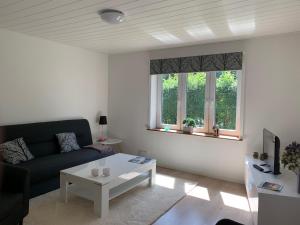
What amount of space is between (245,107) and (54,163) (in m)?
2.91

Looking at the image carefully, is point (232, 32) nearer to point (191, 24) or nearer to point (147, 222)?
point (191, 24)

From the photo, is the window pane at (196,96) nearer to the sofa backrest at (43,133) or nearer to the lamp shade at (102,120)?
the lamp shade at (102,120)

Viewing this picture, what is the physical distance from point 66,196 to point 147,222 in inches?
43.0

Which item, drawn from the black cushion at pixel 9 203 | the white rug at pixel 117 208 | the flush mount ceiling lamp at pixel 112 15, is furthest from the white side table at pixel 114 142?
the flush mount ceiling lamp at pixel 112 15

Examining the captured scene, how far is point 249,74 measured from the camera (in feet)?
11.4

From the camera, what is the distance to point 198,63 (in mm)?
3859

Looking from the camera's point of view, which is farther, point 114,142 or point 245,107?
point 114,142

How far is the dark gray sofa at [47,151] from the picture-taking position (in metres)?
2.93

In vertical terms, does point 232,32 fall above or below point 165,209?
above

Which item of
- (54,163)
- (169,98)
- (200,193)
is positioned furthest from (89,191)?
(169,98)

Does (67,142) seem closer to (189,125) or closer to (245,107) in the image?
(189,125)

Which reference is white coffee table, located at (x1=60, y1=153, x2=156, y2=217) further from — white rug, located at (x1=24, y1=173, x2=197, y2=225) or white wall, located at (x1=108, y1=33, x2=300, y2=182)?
white wall, located at (x1=108, y1=33, x2=300, y2=182)

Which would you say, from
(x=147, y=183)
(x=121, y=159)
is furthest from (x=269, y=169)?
(x=121, y=159)

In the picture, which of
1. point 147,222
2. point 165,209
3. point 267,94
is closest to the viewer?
point 147,222
